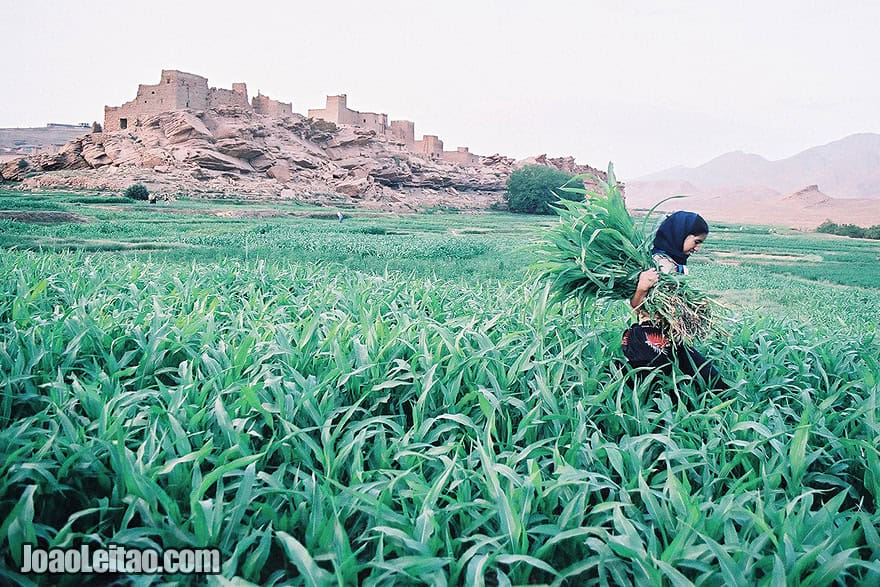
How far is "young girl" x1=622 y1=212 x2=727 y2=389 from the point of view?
2527mm

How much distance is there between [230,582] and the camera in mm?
1201

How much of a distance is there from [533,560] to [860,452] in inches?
59.7

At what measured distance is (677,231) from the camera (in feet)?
8.38

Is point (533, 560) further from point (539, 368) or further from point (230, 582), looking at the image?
point (539, 368)

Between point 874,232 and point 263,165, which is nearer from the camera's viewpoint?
point 874,232

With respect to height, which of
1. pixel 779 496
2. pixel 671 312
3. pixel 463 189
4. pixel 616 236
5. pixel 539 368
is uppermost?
pixel 463 189

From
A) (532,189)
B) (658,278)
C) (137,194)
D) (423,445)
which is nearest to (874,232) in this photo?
(658,278)

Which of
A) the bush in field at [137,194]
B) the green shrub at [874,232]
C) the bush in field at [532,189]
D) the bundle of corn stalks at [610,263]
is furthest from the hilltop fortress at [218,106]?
the bundle of corn stalks at [610,263]

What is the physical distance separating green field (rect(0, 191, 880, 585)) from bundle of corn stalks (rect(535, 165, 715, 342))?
0.60 feet

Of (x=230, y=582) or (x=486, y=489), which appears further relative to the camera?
(x=486, y=489)

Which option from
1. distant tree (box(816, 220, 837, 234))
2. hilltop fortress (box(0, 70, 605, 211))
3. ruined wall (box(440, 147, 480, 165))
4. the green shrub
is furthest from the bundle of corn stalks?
ruined wall (box(440, 147, 480, 165))

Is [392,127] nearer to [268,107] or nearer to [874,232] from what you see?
[268,107]

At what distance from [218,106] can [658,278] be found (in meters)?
33.7

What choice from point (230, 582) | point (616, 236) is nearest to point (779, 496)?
point (616, 236)
